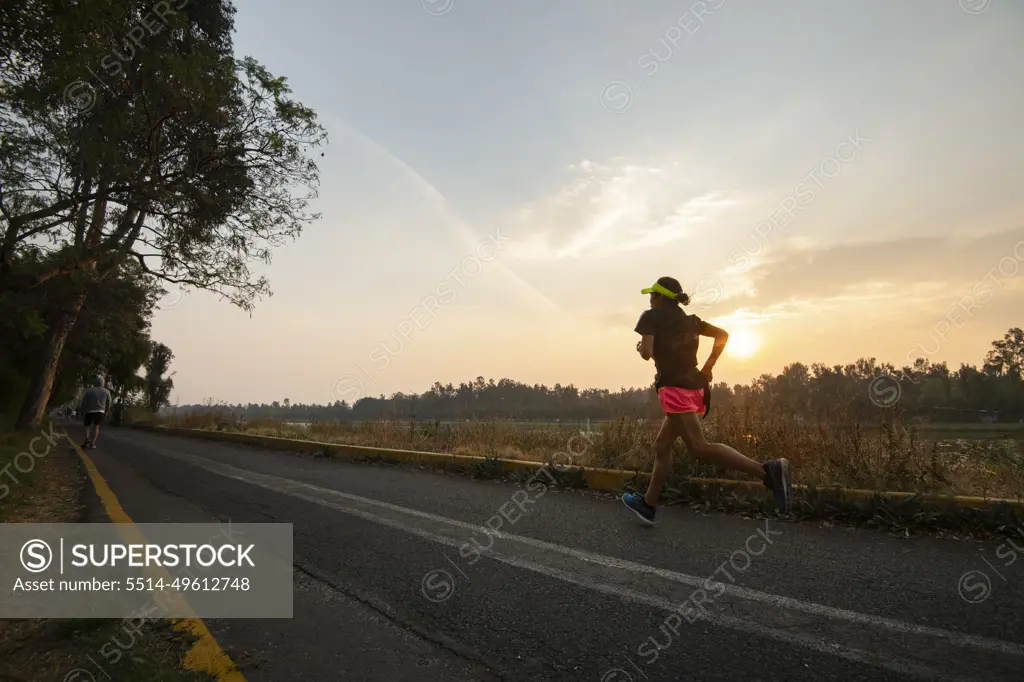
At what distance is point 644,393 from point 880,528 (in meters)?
3.98

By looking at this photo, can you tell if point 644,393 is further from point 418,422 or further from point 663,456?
point 418,422

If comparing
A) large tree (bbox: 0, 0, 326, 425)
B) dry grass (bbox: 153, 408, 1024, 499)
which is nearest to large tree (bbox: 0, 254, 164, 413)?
large tree (bbox: 0, 0, 326, 425)

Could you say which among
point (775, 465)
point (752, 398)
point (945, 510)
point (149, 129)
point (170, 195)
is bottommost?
point (945, 510)

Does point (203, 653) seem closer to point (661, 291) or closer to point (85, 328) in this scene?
point (661, 291)

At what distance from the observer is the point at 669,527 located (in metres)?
4.62

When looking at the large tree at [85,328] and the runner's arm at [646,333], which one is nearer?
the runner's arm at [646,333]

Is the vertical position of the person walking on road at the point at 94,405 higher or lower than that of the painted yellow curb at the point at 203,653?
higher

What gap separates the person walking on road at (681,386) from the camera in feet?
15.0

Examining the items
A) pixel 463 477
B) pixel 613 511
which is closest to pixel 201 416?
pixel 463 477

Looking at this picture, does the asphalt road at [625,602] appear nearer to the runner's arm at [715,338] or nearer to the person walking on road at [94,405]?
the runner's arm at [715,338]

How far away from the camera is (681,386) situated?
459 centimetres

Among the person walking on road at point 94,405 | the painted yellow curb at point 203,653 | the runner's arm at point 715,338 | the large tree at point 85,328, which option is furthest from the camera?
the person walking on road at point 94,405

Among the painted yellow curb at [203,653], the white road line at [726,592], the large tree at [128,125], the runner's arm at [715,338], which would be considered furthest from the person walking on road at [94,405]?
the runner's arm at [715,338]

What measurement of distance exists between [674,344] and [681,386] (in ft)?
1.15
